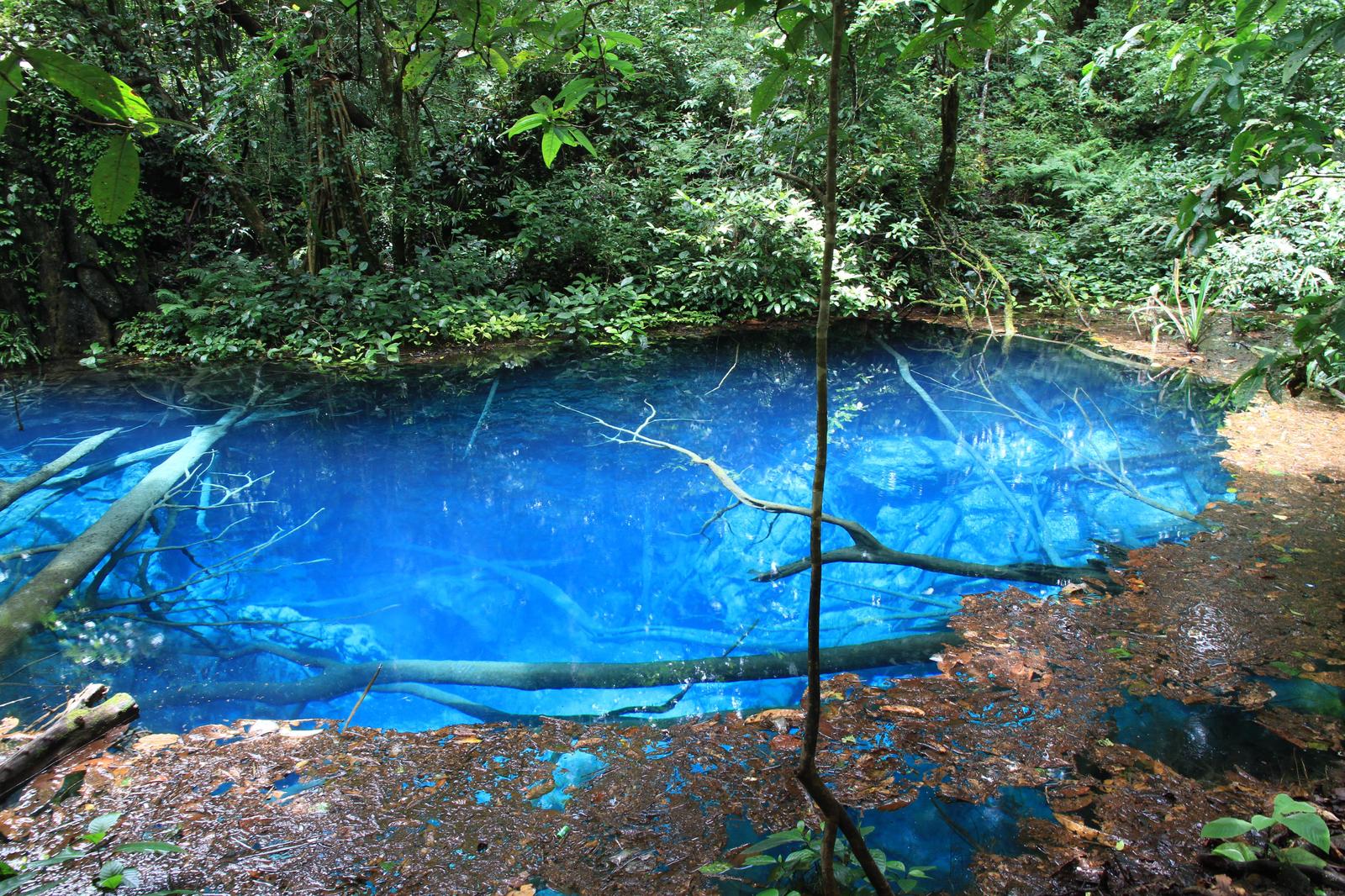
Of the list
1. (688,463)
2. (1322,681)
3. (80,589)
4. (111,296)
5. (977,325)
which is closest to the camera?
(1322,681)

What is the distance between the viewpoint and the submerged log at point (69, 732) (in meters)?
2.05

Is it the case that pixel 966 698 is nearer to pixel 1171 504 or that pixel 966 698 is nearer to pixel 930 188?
pixel 1171 504

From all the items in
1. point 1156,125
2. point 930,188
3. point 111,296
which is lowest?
point 111,296

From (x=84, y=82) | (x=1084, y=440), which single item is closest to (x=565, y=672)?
(x=84, y=82)

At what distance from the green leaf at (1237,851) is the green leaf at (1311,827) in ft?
0.48

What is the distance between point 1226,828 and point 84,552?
485cm

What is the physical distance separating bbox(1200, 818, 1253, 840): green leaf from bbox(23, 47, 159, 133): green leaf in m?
2.25

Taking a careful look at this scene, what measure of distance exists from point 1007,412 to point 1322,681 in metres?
3.88

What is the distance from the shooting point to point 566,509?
462cm

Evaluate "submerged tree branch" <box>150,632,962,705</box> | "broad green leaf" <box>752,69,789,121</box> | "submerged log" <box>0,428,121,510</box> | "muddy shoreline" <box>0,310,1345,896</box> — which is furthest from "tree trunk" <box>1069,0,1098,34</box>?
"submerged log" <box>0,428,121,510</box>

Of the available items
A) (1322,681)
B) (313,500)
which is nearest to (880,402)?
(1322,681)

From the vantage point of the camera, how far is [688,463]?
5.24 m

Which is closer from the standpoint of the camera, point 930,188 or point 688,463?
point 688,463

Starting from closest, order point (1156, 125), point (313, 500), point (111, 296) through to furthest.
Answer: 1. point (313, 500)
2. point (111, 296)
3. point (1156, 125)
